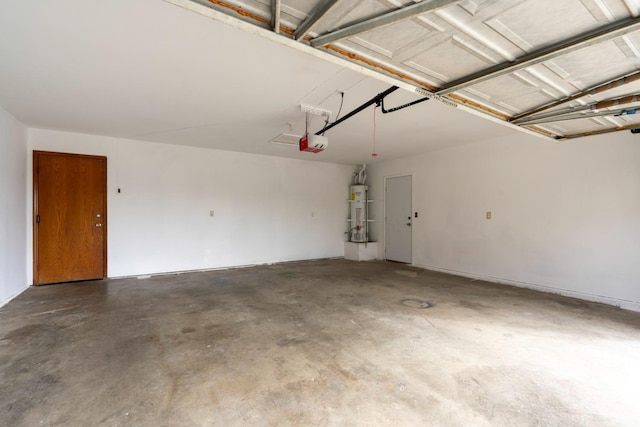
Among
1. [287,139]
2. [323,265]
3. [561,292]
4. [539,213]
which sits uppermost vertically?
[287,139]

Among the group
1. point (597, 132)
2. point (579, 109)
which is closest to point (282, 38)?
point (579, 109)

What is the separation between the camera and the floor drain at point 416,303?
371 centimetres

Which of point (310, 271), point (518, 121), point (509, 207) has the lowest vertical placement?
point (310, 271)

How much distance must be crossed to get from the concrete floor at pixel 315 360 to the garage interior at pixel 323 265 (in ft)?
0.07

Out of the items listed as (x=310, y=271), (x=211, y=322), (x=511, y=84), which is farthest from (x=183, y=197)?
(x=511, y=84)

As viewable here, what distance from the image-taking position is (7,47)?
7.55ft

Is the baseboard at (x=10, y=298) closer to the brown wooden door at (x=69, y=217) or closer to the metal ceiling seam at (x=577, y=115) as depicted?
the brown wooden door at (x=69, y=217)

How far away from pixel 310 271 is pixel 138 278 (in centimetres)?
325

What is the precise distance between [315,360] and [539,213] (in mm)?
4390

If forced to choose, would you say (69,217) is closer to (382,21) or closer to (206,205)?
(206,205)

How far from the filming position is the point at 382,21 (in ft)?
5.28

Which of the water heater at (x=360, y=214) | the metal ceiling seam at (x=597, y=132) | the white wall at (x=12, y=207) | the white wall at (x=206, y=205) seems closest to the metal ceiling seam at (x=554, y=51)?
the metal ceiling seam at (x=597, y=132)

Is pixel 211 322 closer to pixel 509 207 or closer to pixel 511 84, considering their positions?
pixel 511 84

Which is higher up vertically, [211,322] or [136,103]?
[136,103]
